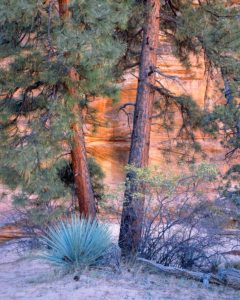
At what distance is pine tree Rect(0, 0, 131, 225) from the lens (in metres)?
8.05

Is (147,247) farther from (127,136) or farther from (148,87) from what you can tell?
(127,136)

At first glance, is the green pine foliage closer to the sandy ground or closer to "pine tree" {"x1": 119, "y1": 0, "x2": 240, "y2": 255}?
"pine tree" {"x1": 119, "y1": 0, "x2": 240, "y2": 255}

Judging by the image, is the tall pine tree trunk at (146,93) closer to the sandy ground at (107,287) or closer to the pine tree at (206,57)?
the pine tree at (206,57)

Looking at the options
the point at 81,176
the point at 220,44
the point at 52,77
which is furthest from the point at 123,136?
the point at 52,77

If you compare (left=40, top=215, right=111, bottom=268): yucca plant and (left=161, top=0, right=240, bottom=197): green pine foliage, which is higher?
(left=161, top=0, right=240, bottom=197): green pine foliage

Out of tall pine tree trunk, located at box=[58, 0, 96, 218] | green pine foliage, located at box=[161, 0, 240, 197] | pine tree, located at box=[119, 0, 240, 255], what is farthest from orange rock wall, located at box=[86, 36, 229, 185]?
tall pine tree trunk, located at box=[58, 0, 96, 218]

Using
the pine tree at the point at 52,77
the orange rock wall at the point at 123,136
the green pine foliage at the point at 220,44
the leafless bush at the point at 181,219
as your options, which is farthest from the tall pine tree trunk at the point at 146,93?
the orange rock wall at the point at 123,136

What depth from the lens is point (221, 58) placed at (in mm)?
10844

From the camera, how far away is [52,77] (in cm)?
885

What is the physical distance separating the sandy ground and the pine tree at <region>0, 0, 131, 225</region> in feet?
6.27

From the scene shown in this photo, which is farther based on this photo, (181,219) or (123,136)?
(123,136)

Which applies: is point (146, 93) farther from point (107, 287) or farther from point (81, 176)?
point (107, 287)

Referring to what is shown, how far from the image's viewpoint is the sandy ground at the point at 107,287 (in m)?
6.48

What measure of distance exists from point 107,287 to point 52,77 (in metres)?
3.86
